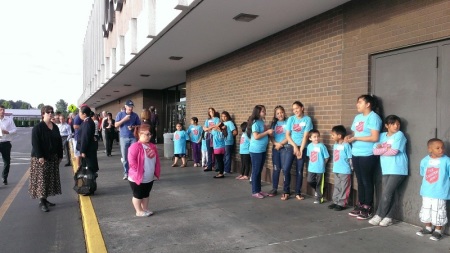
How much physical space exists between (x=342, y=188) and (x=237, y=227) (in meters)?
1.89

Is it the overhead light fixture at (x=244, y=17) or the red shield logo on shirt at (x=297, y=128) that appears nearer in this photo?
the red shield logo on shirt at (x=297, y=128)

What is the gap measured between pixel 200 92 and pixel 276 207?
6.88 metres

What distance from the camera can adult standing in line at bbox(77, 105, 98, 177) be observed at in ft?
21.3

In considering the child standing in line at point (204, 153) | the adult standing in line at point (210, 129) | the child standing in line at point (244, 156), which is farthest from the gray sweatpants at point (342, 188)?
the child standing in line at point (204, 153)

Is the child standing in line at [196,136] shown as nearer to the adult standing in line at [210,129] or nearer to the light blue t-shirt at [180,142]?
the light blue t-shirt at [180,142]

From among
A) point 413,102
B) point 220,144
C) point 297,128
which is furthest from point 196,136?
point 413,102

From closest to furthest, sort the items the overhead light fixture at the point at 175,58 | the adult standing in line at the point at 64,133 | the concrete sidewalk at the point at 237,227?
the concrete sidewalk at the point at 237,227 → the overhead light fixture at the point at 175,58 → the adult standing in line at the point at 64,133

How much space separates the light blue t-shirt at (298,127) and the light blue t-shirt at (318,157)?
1.16 feet

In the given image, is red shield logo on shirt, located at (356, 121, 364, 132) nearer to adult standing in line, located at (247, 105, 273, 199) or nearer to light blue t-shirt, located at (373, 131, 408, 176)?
light blue t-shirt, located at (373, 131, 408, 176)

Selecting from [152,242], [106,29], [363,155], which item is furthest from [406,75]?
[106,29]

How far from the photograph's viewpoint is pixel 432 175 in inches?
161

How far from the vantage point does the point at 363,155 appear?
497cm

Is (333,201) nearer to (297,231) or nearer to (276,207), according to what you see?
(276,207)

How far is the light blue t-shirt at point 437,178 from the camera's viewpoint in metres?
4.02
